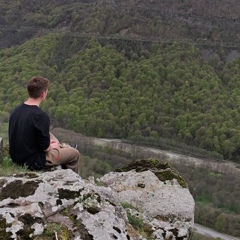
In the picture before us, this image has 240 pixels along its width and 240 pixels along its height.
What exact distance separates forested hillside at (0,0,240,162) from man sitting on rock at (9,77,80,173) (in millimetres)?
39174

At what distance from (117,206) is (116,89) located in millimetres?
52039

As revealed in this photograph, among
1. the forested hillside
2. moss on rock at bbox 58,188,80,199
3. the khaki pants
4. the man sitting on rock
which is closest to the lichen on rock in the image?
the khaki pants

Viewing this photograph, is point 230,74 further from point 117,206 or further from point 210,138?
point 117,206

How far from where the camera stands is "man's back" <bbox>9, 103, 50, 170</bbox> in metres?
6.20

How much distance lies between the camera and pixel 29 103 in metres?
6.32

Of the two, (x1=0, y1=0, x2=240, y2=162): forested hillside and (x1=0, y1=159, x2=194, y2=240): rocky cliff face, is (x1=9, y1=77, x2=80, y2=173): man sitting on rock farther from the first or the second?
(x1=0, y1=0, x2=240, y2=162): forested hillside

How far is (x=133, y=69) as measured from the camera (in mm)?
60031

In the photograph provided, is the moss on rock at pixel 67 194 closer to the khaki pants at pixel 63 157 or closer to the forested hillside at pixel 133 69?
the khaki pants at pixel 63 157

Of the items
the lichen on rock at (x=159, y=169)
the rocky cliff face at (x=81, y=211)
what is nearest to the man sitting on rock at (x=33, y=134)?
the rocky cliff face at (x=81, y=211)

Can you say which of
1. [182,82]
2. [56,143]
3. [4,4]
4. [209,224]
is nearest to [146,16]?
[182,82]

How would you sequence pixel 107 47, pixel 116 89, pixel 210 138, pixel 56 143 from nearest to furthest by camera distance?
pixel 56 143 < pixel 210 138 < pixel 116 89 < pixel 107 47

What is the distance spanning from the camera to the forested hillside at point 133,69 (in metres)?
50.8

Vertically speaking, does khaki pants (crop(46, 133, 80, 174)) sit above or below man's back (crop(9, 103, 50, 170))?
below

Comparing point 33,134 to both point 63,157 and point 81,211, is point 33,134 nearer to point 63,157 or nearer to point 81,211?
point 63,157
